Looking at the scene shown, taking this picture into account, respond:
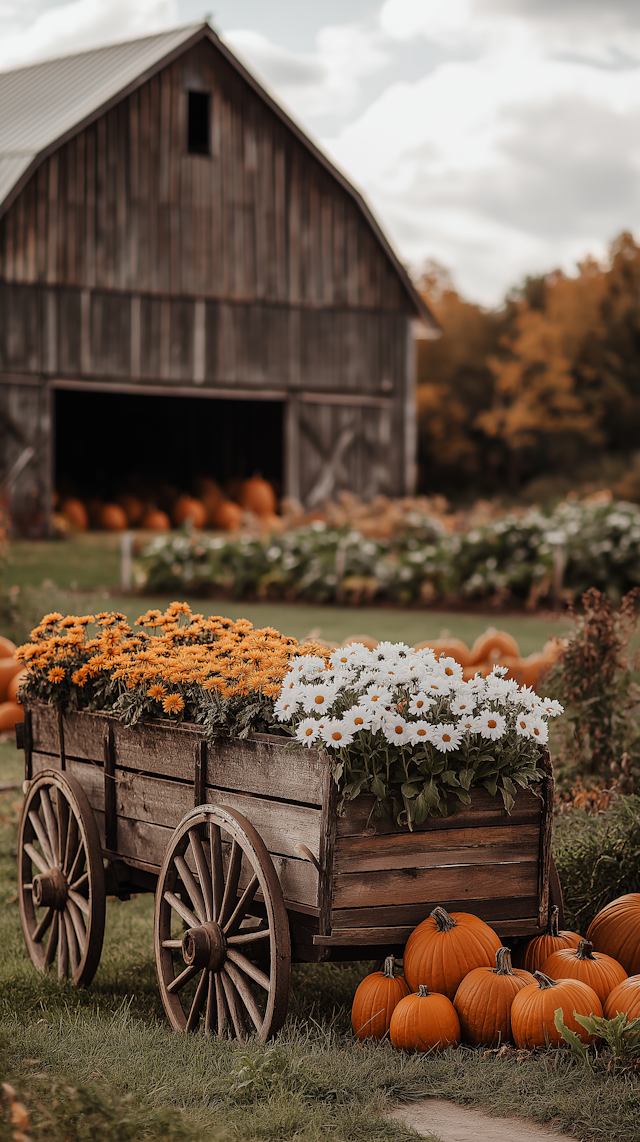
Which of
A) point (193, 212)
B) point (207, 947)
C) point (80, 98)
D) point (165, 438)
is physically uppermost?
point (80, 98)

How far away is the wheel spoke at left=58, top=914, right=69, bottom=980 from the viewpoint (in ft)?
15.9

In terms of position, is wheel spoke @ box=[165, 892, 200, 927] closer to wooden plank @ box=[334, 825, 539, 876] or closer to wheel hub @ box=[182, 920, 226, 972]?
wheel hub @ box=[182, 920, 226, 972]

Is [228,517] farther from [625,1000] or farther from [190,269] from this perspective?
[625,1000]

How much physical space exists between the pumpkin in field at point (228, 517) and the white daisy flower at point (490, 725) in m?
19.7

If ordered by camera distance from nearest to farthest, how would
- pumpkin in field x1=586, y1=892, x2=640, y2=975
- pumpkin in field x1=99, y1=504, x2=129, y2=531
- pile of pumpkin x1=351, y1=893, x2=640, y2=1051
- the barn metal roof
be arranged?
pile of pumpkin x1=351, y1=893, x2=640, y2=1051 < pumpkin in field x1=586, y1=892, x2=640, y2=975 < the barn metal roof < pumpkin in field x1=99, y1=504, x2=129, y2=531

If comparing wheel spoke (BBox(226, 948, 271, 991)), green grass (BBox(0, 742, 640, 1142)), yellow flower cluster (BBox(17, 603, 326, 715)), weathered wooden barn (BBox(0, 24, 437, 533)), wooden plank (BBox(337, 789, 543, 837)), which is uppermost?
weathered wooden barn (BBox(0, 24, 437, 533))

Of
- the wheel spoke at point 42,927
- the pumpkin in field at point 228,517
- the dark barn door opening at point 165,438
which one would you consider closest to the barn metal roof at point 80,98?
the pumpkin in field at point 228,517

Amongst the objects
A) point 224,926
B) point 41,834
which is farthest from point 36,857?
point 224,926

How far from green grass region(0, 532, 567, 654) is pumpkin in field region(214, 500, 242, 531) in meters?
4.73

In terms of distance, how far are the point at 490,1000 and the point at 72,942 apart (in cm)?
162

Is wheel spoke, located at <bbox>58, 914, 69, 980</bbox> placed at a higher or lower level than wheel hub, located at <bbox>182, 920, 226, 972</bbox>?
lower

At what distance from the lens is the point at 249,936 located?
13.1ft

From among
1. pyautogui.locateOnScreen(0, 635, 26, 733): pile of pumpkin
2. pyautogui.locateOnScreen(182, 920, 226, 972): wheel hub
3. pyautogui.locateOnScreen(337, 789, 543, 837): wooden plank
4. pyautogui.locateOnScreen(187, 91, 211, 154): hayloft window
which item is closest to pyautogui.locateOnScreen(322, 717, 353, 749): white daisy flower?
Result: pyautogui.locateOnScreen(337, 789, 543, 837): wooden plank

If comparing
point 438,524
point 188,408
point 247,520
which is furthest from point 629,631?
point 188,408
